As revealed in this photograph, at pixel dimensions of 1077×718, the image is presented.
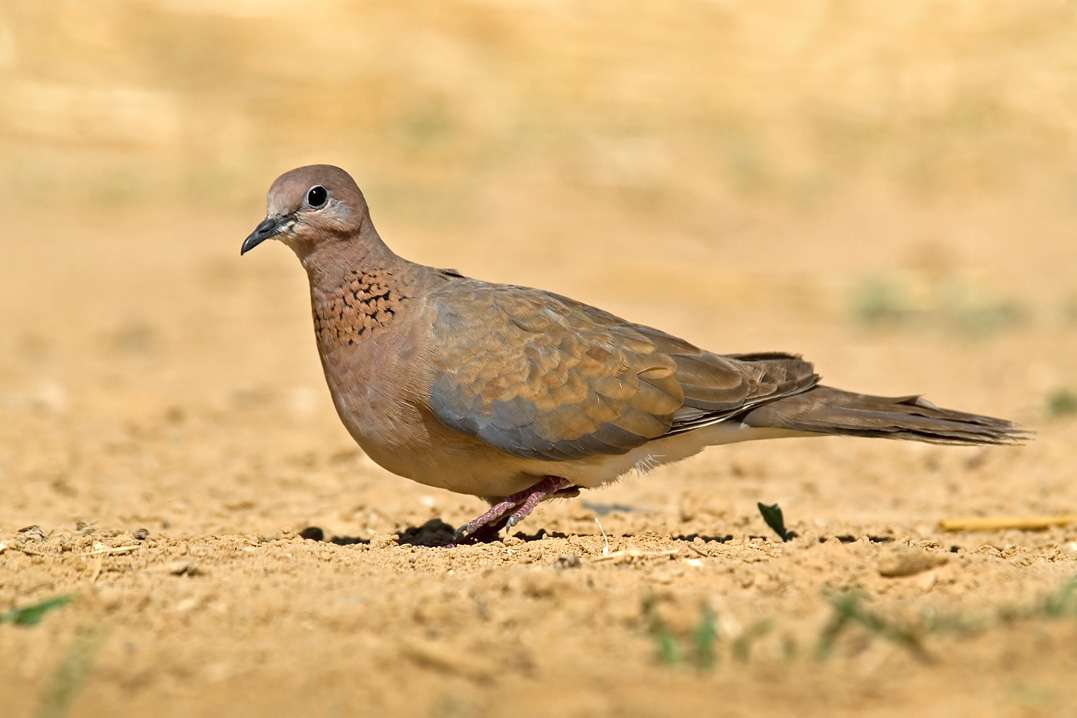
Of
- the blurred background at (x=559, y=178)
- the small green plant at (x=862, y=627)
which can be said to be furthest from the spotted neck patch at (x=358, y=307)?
the blurred background at (x=559, y=178)

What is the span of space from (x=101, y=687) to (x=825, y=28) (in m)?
19.8

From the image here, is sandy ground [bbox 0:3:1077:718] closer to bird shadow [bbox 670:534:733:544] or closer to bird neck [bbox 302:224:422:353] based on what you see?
bird shadow [bbox 670:534:733:544]

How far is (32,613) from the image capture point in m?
3.61

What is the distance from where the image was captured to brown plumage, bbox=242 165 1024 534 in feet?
16.7

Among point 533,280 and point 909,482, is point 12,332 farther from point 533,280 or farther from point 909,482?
point 909,482

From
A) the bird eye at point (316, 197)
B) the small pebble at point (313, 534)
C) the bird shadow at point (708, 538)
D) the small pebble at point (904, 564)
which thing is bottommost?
the small pebble at point (904, 564)

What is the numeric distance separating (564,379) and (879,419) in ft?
3.59

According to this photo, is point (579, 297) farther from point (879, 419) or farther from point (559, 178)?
point (879, 419)

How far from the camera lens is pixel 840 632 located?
3355 mm

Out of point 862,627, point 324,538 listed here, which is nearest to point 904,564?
point 862,627

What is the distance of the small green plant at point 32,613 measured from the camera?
11.8 ft

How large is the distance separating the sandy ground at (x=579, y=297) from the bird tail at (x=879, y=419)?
15.9 inches

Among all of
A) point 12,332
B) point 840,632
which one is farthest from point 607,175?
point 840,632

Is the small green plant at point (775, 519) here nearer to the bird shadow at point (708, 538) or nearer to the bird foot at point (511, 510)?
the bird shadow at point (708, 538)
